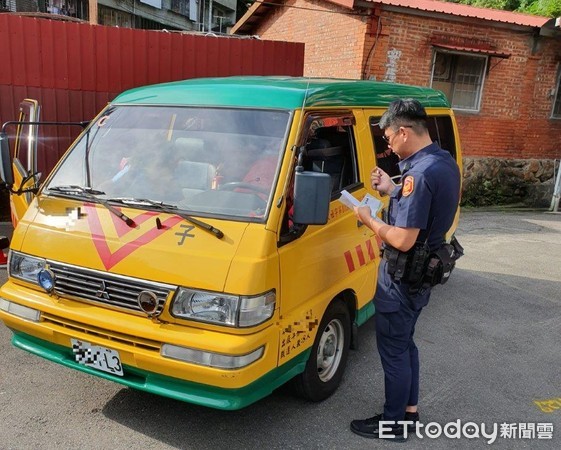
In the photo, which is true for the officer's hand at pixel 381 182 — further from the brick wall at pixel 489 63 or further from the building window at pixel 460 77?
the building window at pixel 460 77

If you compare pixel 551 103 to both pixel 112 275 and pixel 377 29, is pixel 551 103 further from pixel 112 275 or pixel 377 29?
pixel 112 275

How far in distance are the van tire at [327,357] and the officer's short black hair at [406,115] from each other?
124 cm

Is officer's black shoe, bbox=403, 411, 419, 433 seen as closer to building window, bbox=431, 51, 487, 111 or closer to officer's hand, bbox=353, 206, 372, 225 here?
officer's hand, bbox=353, 206, 372, 225

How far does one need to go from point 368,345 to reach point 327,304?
1.29 m

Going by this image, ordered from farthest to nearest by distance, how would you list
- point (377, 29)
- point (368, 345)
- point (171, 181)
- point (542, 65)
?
point (542, 65)
point (377, 29)
point (368, 345)
point (171, 181)

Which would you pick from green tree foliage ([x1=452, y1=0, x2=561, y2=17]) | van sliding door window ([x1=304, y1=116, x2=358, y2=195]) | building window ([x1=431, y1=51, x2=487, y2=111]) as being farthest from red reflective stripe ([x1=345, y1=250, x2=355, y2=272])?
green tree foliage ([x1=452, y1=0, x2=561, y2=17])

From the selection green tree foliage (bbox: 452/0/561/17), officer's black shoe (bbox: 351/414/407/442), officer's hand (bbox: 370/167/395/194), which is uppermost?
green tree foliage (bbox: 452/0/561/17)

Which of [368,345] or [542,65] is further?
[542,65]

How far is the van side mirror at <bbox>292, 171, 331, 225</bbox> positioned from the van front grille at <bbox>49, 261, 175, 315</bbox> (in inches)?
30.1

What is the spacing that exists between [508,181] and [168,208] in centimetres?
1047

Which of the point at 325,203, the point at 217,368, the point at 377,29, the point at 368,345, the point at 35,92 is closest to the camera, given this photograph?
the point at 217,368

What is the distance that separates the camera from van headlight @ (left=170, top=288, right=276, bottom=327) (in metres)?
2.48

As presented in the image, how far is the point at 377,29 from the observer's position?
973cm

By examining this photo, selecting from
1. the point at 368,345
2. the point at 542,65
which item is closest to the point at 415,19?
the point at 542,65
